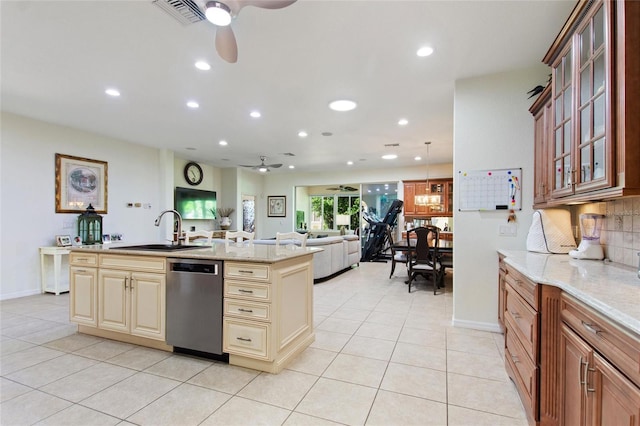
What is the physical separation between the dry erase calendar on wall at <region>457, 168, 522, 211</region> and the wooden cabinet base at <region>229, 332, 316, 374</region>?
2.18 meters

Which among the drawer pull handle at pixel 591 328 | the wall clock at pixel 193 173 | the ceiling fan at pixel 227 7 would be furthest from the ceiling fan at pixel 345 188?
the drawer pull handle at pixel 591 328

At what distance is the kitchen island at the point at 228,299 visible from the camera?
2.26 meters

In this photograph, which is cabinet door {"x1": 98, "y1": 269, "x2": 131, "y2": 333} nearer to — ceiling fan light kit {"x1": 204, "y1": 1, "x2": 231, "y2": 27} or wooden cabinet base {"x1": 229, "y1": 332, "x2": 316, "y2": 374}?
wooden cabinet base {"x1": 229, "y1": 332, "x2": 316, "y2": 374}

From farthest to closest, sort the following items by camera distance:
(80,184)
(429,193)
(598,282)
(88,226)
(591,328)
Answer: (429,193)
(80,184)
(88,226)
(598,282)
(591,328)

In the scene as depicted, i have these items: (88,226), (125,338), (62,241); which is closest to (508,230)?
(125,338)

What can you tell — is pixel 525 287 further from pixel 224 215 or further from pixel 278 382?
pixel 224 215

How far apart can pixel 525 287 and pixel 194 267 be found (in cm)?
236

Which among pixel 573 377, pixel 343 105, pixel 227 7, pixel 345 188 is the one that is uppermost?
pixel 343 105

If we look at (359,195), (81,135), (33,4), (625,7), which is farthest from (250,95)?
(359,195)

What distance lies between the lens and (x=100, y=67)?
293 cm

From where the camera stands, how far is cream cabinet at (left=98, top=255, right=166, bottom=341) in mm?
2602

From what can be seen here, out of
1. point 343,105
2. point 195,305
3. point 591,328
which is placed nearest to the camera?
point 591,328

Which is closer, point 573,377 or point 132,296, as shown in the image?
point 573,377

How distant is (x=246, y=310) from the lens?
2301 millimetres
